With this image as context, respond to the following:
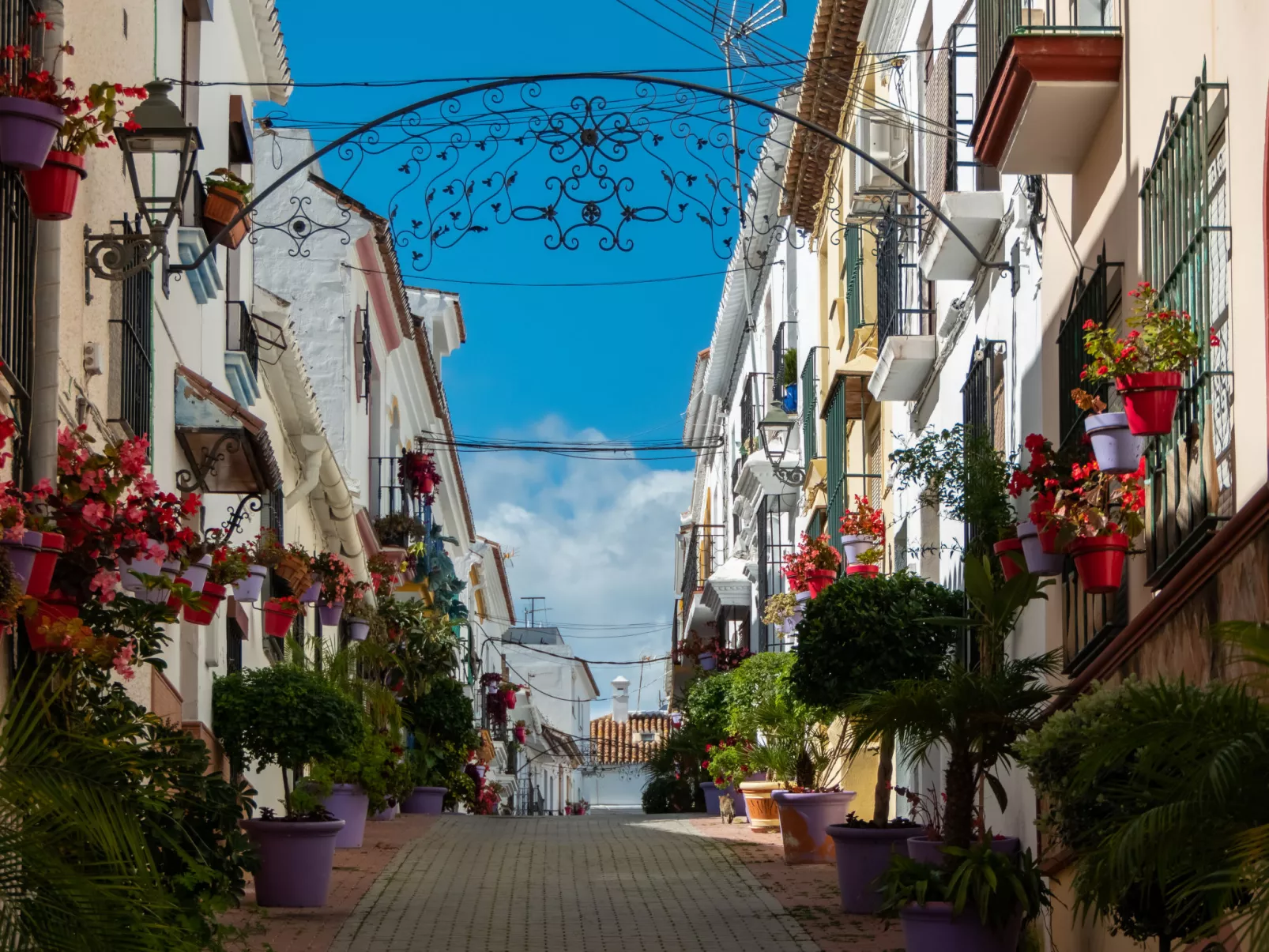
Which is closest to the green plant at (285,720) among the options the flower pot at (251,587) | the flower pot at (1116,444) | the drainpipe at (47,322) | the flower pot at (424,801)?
the flower pot at (251,587)

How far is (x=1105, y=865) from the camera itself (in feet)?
17.6

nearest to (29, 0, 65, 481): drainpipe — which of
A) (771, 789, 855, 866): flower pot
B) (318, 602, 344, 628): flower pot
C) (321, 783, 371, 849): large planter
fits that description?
(771, 789, 855, 866): flower pot

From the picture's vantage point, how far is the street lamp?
9773mm

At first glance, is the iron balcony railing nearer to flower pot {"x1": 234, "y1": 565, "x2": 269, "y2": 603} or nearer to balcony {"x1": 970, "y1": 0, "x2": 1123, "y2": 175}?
balcony {"x1": 970, "y1": 0, "x2": 1123, "y2": 175}

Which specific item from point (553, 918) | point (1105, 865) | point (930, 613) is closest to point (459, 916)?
point (553, 918)

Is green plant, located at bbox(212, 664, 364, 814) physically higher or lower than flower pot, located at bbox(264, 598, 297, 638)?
lower

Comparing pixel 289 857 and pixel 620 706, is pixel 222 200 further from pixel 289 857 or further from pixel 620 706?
pixel 620 706

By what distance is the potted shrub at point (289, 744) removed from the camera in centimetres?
1310

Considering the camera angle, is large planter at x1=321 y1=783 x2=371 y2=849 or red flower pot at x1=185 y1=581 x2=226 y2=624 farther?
large planter at x1=321 y1=783 x2=371 y2=849

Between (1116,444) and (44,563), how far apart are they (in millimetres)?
4493

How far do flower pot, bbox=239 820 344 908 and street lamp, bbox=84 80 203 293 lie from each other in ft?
14.4

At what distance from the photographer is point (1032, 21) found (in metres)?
11.5

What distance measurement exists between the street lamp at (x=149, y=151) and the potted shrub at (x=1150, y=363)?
4.65 meters

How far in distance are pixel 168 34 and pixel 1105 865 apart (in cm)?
1030
